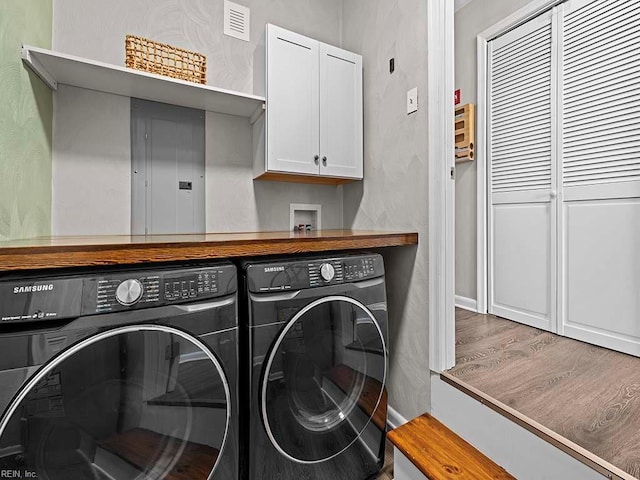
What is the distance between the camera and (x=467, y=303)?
8.46ft

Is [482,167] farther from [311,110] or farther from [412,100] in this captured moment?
[311,110]

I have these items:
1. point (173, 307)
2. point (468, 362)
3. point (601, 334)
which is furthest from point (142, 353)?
point (601, 334)

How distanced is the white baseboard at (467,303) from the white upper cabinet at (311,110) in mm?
1514

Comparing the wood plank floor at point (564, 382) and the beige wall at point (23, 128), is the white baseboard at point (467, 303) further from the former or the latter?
the beige wall at point (23, 128)

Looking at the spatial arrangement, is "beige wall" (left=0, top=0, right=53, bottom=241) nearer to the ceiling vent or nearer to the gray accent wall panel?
the gray accent wall panel

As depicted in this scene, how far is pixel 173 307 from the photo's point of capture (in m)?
0.90

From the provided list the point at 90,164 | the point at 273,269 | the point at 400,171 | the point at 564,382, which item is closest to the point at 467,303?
the point at 564,382

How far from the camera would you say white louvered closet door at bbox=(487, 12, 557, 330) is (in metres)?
2.06

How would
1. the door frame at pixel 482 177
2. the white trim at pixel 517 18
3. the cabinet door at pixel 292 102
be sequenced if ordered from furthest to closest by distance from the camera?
1. the door frame at pixel 482 177
2. the white trim at pixel 517 18
3. the cabinet door at pixel 292 102

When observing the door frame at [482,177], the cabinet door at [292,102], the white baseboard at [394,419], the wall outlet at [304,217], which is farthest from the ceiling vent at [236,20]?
the white baseboard at [394,419]

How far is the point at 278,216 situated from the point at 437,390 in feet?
4.35

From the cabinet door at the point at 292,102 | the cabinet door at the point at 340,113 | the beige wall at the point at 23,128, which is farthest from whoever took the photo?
the cabinet door at the point at 340,113

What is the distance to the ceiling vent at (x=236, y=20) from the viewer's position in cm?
182

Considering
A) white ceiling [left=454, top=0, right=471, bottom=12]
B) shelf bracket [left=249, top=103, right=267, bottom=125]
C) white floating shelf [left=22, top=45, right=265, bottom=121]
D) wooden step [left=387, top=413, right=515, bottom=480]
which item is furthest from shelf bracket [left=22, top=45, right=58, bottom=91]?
white ceiling [left=454, top=0, right=471, bottom=12]
